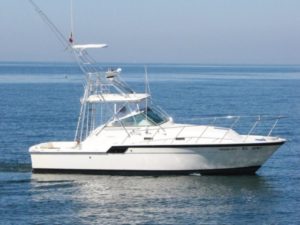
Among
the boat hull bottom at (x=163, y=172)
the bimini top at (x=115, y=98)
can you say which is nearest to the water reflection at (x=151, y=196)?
the boat hull bottom at (x=163, y=172)

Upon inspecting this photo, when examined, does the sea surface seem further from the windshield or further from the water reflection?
the windshield

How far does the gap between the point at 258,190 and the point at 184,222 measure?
6.36 metres

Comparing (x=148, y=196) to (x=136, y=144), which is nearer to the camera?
(x=148, y=196)

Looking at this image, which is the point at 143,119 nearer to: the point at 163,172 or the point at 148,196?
the point at 163,172

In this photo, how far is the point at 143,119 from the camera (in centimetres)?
3356

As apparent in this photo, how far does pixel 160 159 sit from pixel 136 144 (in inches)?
46.3

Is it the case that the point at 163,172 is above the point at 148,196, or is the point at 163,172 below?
above

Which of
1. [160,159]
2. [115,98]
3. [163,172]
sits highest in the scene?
[115,98]

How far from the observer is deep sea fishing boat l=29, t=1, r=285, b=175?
32.4 m

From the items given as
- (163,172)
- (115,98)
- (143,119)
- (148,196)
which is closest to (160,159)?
(163,172)

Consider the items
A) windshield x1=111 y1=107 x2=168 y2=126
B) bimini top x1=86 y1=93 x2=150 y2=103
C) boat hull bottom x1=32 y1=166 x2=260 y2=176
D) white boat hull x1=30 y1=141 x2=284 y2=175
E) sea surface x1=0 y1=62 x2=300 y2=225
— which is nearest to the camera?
sea surface x1=0 y1=62 x2=300 y2=225

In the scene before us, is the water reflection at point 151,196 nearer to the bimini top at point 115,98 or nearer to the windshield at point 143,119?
the windshield at point 143,119

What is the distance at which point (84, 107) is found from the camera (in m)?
34.2

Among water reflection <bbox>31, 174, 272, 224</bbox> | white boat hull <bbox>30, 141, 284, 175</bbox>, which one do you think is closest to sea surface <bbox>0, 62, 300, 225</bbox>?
water reflection <bbox>31, 174, 272, 224</bbox>
